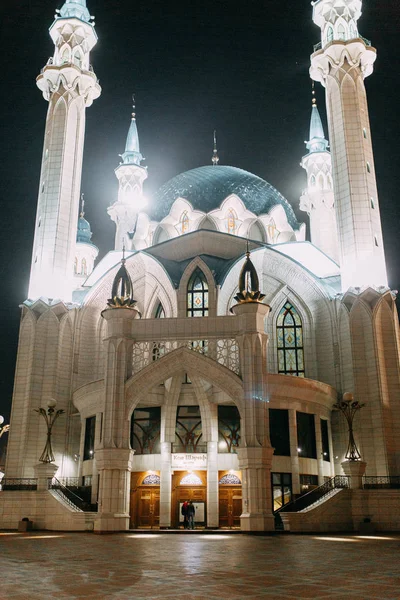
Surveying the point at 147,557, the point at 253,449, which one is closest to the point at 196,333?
the point at 253,449

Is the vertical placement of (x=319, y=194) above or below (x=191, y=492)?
above

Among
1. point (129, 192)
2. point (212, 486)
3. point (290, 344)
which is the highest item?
point (129, 192)

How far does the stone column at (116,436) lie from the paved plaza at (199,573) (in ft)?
26.0

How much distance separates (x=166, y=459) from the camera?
26781mm

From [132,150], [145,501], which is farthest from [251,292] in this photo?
[132,150]

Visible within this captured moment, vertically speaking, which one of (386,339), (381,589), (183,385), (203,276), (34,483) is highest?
(203,276)

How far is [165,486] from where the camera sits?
26.5m

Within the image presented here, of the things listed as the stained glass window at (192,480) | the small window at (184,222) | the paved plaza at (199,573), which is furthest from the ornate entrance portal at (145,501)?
the small window at (184,222)

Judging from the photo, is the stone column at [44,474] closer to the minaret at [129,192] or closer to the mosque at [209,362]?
the mosque at [209,362]

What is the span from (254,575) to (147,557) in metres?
3.57

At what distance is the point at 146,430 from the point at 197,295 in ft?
26.8

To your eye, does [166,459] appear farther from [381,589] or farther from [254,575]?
[381,589]

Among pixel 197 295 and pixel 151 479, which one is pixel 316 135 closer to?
pixel 197 295

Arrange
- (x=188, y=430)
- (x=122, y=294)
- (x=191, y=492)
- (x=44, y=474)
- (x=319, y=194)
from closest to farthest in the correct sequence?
(x=122, y=294), (x=44, y=474), (x=191, y=492), (x=188, y=430), (x=319, y=194)
